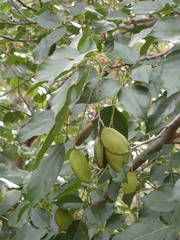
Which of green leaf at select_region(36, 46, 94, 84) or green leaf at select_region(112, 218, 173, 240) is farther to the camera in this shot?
green leaf at select_region(112, 218, 173, 240)

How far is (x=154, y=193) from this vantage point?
1017 mm

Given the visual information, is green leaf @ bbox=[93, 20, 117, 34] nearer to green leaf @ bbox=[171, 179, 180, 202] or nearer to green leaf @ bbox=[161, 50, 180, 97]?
green leaf @ bbox=[161, 50, 180, 97]

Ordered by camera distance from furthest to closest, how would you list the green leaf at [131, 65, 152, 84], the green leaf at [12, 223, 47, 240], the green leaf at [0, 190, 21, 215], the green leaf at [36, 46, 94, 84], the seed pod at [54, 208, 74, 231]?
the green leaf at [0, 190, 21, 215]
the green leaf at [12, 223, 47, 240]
the seed pod at [54, 208, 74, 231]
the green leaf at [131, 65, 152, 84]
the green leaf at [36, 46, 94, 84]

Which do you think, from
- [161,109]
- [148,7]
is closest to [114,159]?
[161,109]

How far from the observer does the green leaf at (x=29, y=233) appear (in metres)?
1.13

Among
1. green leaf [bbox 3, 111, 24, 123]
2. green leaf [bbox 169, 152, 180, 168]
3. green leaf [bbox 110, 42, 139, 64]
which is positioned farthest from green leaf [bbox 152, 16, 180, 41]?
green leaf [bbox 3, 111, 24, 123]

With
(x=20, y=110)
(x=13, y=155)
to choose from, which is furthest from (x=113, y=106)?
(x=20, y=110)

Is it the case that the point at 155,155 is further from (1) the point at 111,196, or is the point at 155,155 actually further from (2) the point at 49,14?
(2) the point at 49,14

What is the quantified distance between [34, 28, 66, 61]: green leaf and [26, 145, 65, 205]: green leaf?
1.60 ft

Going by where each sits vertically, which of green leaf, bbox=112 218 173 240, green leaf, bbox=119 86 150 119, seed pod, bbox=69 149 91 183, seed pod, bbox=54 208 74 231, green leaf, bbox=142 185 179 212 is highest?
green leaf, bbox=119 86 150 119

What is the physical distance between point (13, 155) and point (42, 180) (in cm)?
102

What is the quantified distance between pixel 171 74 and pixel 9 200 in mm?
710

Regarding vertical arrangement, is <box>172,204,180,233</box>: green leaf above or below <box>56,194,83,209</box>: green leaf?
above

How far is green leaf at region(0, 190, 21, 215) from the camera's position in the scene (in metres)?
1.24
